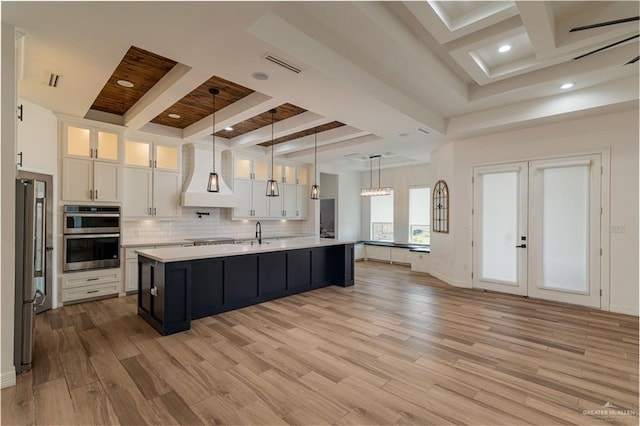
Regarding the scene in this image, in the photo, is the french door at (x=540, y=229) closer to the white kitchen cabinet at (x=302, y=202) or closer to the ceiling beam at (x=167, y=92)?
the white kitchen cabinet at (x=302, y=202)

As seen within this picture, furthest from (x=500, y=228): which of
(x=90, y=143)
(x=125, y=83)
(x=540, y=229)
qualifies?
(x=90, y=143)

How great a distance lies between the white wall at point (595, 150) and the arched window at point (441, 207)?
0.39 metres

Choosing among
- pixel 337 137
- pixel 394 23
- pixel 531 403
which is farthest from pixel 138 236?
pixel 531 403

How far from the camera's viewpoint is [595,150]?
469 centimetres

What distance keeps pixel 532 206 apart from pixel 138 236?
7.29 m

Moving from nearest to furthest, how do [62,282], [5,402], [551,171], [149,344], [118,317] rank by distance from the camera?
[5,402] < [149,344] < [118,317] < [62,282] < [551,171]

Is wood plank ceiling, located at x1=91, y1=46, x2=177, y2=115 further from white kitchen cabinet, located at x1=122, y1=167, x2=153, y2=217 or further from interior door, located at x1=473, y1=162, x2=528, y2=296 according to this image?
interior door, located at x1=473, y1=162, x2=528, y2=296

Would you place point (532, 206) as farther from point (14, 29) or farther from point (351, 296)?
point (14, 29)

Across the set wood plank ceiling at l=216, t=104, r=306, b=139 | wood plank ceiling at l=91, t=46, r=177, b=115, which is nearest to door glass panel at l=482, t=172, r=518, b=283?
wood plank ceiling at l=216, t=104, r=306, b=139

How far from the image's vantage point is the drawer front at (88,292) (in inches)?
187

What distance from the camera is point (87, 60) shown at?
307cm

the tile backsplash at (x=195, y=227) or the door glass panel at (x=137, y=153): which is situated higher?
the door glass panel at (x=137, y=153)

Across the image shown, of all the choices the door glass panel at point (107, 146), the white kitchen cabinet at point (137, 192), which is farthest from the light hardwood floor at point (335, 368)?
the door glass panel at point (107, 146)

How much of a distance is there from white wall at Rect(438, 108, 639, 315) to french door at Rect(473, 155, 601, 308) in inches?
6.1
